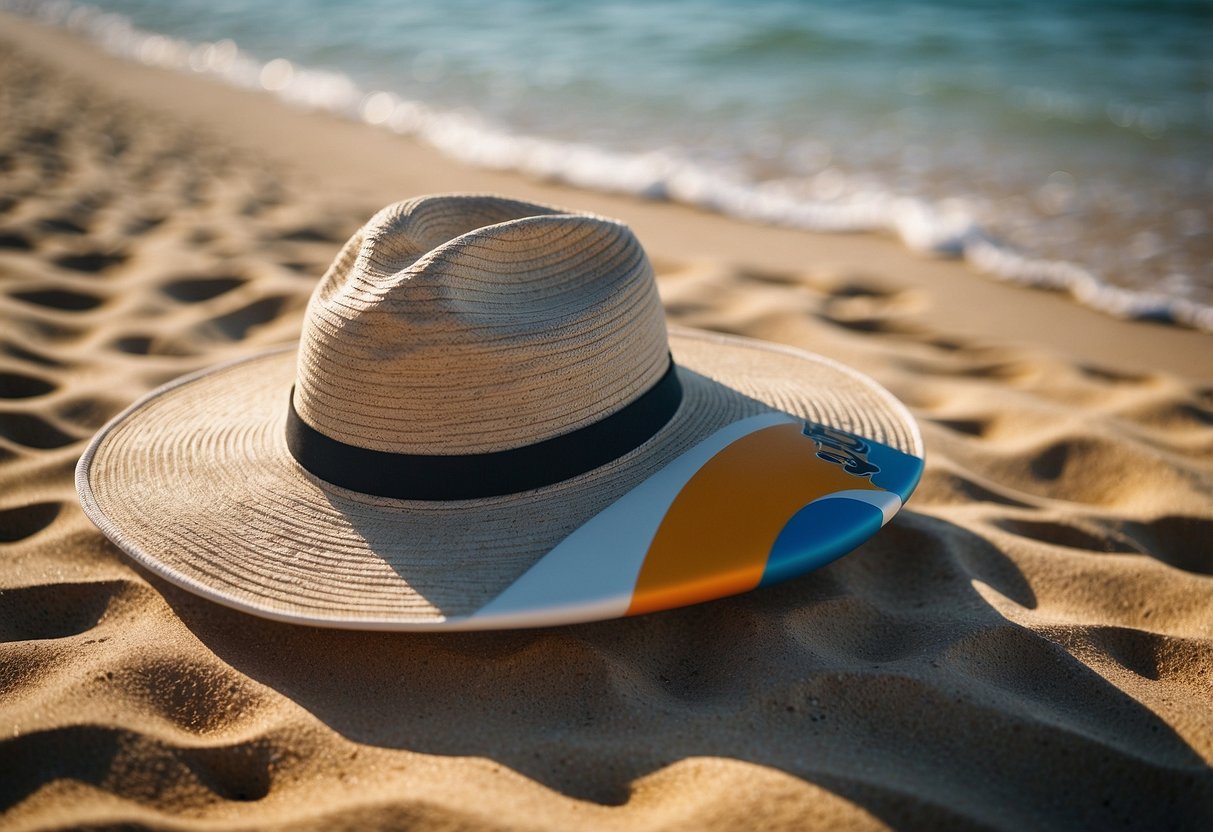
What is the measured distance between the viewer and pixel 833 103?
22.7 feet

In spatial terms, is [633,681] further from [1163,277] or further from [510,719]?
[1163,277]

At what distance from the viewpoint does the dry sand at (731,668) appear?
150 centimetres

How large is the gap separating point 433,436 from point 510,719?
573 mm

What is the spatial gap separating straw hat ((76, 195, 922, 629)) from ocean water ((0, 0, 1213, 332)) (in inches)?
104

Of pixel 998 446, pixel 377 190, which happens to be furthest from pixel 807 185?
pixel 998 446

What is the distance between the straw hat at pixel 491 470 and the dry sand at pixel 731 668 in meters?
0.18

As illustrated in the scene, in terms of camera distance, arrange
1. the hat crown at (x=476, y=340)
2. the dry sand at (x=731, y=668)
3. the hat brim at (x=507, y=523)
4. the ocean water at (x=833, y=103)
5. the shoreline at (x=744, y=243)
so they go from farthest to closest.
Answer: the ocean water at (x=833, y=103) → the shoreline at (x=744, y=243) → the hat crown at (x=476, y=340) → the hat brim at (x=507, y=523) → the dry sand at (x=731, y=668)

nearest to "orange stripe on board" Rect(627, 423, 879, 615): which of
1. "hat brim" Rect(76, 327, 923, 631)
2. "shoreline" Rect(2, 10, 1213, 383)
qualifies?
"hat brim" Rect(76, 327, 923, 631)

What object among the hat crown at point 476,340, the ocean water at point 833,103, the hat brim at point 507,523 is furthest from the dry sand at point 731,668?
the ocean water at point 833,103

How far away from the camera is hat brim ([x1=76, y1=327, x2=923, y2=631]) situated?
169 cm

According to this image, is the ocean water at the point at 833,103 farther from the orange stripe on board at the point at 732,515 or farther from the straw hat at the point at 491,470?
the straw hat at the point at 491,470

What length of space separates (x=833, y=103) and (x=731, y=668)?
6049mm

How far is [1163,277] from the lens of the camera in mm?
4059

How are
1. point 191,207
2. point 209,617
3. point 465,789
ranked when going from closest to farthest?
point 465,789, point 209,617, point 191,207
